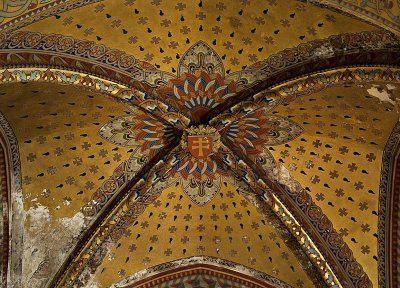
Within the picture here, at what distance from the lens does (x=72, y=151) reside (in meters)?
11.3

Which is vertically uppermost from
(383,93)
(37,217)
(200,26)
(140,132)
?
(200,26)

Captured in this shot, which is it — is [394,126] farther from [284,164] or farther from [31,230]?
[31,230]

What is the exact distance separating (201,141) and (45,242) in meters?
2.49

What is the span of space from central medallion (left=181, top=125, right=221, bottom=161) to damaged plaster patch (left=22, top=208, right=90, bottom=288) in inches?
68.9

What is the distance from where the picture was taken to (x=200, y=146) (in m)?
11.3

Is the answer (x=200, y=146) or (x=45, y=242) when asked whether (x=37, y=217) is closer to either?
(x=45, y=242)

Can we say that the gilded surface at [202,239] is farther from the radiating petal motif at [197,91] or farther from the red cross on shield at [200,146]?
the radiating petal motif at [197,91]

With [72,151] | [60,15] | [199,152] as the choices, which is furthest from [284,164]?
[60,15]

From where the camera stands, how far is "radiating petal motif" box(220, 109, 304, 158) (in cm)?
1093

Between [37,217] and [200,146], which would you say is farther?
[37,217]

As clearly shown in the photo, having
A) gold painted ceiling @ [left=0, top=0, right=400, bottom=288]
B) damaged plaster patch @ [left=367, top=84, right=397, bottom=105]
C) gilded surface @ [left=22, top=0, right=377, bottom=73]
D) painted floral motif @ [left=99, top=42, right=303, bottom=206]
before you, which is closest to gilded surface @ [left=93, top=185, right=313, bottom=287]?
gold painted ceiling @ [left=0, top=0, right=400, bottom=288]

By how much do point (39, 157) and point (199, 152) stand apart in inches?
82.6

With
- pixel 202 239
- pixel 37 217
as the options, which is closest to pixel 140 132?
pixel 37 217

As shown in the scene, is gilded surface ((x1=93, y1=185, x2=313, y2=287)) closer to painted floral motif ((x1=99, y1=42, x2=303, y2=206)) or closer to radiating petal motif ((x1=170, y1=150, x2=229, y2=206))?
radiating petal motif ((x1=170, y1=150, x2=229, y2=206))
